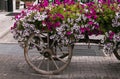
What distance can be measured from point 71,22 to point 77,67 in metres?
1.40

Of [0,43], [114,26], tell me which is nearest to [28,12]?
[114,26]

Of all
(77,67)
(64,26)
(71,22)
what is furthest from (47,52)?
(77,67)

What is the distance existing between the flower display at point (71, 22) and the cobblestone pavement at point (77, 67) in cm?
74

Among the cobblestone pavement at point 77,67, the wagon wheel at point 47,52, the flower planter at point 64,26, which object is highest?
the flower planter at point 64,26

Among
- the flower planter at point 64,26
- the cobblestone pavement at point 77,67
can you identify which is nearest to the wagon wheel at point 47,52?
the flower planter at point 64,26

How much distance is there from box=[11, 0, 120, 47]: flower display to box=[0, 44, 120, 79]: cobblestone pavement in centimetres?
74

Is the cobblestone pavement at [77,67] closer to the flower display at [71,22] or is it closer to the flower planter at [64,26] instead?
the flower planter at [64,26]

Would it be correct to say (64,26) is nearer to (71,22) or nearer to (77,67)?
(71,22)

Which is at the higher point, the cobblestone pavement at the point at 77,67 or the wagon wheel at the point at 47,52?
the wagon wheel at the point at 47,52

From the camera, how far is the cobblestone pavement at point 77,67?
7297 mm

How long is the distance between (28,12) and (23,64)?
1.52 m

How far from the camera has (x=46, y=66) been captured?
7.95 m

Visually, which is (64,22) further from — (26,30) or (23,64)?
(23,64)

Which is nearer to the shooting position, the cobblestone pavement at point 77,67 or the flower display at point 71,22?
the flower display at point 71,22
